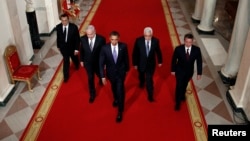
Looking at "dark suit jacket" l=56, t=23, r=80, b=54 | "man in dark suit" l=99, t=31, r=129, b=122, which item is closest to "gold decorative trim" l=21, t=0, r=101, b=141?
"dark suit jacket" l=56, t=23, r=80, b=54

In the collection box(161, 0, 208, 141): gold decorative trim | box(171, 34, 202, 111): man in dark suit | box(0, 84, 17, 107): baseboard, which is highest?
box(171, 34, 202, 111): man in dark suit

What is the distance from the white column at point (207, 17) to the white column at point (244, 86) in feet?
11.5

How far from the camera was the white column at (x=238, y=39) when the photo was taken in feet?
19.8

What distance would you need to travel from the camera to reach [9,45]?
641cm

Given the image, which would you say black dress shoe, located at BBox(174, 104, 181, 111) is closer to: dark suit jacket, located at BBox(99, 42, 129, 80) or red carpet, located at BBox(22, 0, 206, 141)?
red carpet, located at BBox(22, 0, 206, 141)

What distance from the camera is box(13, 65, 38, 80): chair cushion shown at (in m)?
6.33

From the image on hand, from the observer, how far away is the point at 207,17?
9133 millimetres

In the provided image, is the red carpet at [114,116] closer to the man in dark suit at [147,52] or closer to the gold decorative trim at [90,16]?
the man in dark suit at [147,52]

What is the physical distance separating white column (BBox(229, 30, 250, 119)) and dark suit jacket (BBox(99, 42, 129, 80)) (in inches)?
90.3

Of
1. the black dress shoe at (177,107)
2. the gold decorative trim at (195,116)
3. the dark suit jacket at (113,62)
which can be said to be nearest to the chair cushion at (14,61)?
the dark suit jacket at (113,62)

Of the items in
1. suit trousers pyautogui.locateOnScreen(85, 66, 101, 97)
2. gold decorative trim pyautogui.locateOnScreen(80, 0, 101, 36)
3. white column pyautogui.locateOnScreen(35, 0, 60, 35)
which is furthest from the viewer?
gold decorative trim pyautogui.locateOnScreen(80, 0, 101, 36)

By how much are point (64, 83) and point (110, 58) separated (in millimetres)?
2074

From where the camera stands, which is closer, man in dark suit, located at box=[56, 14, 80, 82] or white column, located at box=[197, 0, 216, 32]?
man in dark suit, located at box=[56, 14, 80, 82]

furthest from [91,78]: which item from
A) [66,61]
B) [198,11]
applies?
[198,11]
